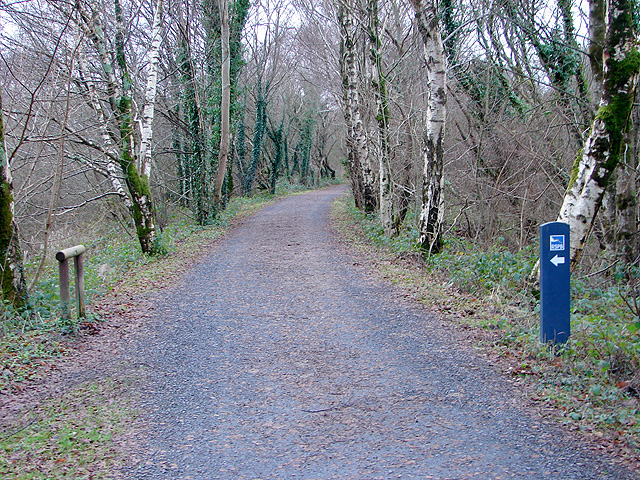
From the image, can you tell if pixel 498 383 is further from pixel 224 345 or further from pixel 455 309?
pixel 224 345

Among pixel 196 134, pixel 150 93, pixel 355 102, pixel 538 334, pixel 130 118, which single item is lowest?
pixel 538 334

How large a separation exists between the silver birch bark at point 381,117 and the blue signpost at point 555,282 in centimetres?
902

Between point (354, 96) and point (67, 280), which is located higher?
point (354, 96)

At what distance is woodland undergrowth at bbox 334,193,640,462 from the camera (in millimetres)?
4211

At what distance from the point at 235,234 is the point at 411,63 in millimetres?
8511

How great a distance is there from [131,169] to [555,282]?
10.4m

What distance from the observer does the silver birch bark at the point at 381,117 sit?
14.0 m

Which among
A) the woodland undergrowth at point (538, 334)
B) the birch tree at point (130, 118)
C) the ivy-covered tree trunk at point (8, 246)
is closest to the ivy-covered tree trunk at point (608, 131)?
the woodland undergrowth at point (538, 334)

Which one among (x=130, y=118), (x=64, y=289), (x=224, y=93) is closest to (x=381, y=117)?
(x=130, y=118)

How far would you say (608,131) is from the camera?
A: 23.2 feet

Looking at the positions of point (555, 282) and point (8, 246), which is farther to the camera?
point (8, 246)

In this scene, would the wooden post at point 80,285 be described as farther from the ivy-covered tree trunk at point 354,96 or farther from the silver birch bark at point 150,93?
the ivy-covered tree trunk at point 354,96

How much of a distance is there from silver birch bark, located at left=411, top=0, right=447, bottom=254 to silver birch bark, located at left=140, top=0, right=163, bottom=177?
6.37 m

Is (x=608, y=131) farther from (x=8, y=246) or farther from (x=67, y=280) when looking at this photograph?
(x=8, y=246)
